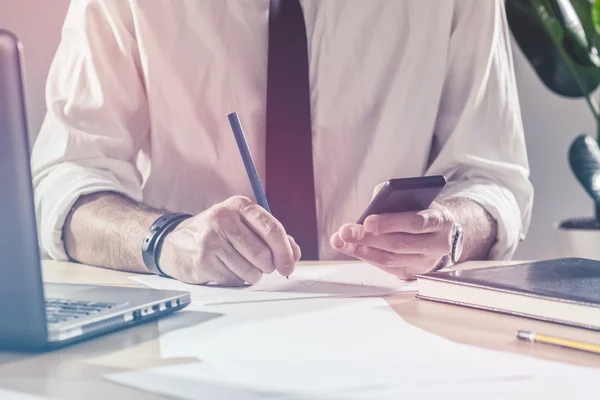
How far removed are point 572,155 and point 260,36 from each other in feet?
3.10

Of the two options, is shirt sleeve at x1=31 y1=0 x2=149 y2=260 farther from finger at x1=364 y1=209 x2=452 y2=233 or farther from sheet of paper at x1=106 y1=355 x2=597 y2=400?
sheet of paper at x1=106 y1=355 x2=597 y2=400

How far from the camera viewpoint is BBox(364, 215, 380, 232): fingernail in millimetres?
890

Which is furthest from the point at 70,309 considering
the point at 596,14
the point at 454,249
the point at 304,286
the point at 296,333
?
the point at 596,14

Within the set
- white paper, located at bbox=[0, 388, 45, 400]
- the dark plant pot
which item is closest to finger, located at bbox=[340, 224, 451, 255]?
white paper, located at bbox=[0, 388, 45, 400]

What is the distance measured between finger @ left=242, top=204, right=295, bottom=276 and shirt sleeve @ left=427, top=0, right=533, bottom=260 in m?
0.51

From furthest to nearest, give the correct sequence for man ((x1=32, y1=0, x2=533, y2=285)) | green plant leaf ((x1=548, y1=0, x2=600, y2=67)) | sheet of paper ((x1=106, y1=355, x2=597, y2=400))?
green plant leaf ((x1=548, y1=0, x2=600, y2=67))
man ((x1=32, y1=0, x2=533, y2=285))
sheet of paper ((x1=106, y1=355, x2=597, y2=400))

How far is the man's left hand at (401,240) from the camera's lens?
0.90 m

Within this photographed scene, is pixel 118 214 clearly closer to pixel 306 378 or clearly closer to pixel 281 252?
pixel 281 252

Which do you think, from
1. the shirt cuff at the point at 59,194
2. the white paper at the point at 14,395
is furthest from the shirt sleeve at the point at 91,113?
the white paper at the point at 14,395

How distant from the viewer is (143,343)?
62cm

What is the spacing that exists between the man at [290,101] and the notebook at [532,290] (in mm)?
504

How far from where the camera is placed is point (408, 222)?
35.9 inches

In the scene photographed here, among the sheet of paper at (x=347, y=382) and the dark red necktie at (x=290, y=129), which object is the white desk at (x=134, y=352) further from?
the dark red necktie at (x=290, y=129)

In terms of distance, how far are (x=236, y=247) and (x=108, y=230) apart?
0.34 m
